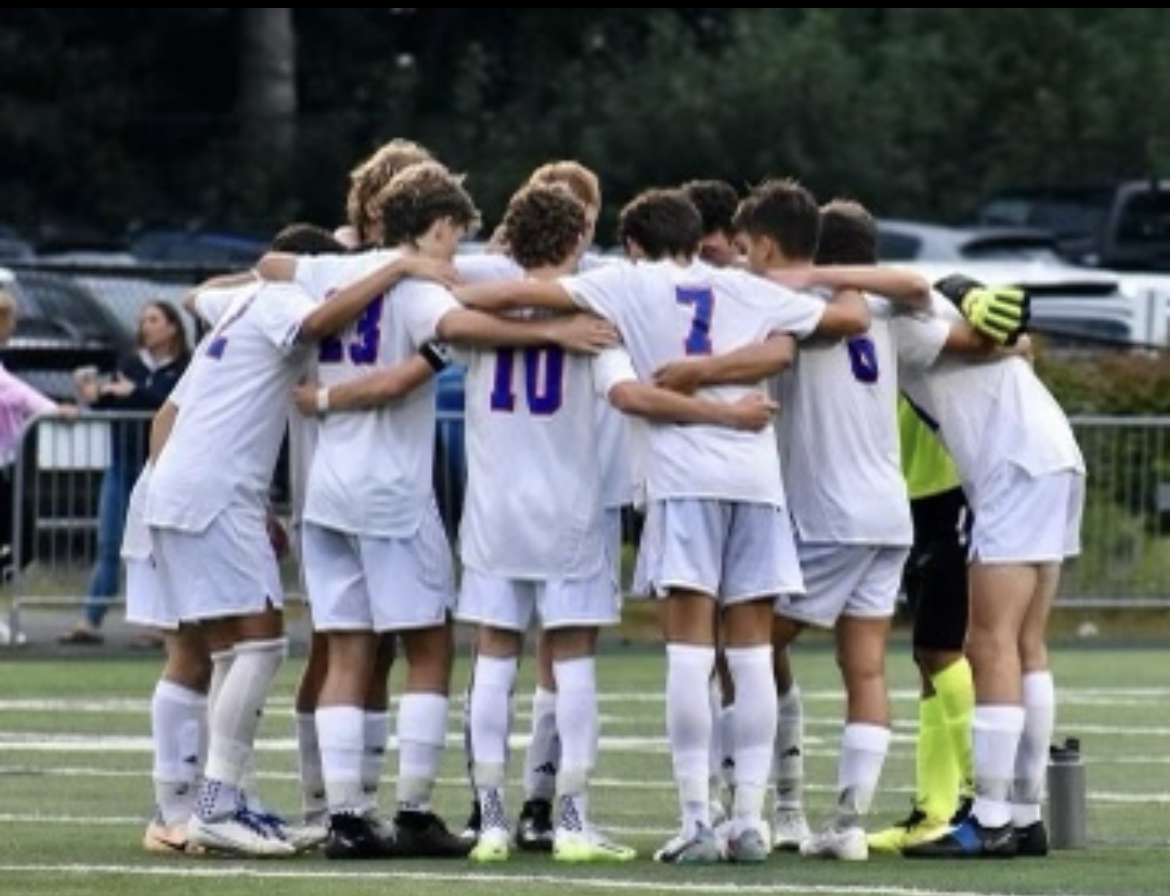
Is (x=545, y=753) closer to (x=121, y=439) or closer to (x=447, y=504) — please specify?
(x=447, y=504)

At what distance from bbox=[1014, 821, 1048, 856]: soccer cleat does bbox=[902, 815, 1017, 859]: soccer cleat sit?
0.03 m

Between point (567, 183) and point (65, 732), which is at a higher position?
point (567, 183)

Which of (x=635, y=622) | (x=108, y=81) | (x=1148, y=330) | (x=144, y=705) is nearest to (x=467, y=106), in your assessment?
(x=108, y=81)

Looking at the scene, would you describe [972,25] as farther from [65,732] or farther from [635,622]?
[65,732]

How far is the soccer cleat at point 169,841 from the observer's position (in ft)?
47.9

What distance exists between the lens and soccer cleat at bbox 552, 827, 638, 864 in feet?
46.5

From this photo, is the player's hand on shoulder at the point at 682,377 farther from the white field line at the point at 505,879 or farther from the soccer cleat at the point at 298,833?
the soccer cleat at the point at 298,833

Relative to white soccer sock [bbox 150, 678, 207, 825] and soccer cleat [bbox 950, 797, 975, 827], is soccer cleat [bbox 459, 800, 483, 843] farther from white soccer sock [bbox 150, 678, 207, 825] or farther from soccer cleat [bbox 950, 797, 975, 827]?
soccer cleat [bbox 950, 797, 975, 827]

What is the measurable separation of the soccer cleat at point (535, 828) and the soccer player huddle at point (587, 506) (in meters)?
0.01

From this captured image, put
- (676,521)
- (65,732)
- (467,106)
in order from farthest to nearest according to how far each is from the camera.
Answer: (467,106), (65,732), (676,521)

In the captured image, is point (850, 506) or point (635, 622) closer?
point (850, 506)

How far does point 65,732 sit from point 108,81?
97.5ft

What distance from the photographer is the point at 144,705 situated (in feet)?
69.9

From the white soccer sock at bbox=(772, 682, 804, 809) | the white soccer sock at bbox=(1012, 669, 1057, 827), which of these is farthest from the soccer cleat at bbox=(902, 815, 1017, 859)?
the white soccer sock at bbox=(772, 682, 804, 809)
